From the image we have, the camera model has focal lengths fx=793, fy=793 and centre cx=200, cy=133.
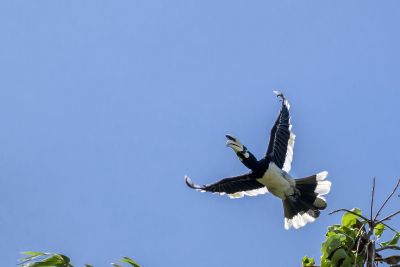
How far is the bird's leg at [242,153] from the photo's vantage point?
984cm

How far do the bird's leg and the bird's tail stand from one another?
61 centimetres

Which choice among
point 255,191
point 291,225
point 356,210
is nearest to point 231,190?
point 255,191

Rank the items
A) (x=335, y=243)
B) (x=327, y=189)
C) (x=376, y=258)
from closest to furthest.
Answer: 1. (x=376, y=258)
2. (x=335, y=243)
3. (x=327, y=189)

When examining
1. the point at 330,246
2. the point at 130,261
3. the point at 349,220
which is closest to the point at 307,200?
the point at 349,220

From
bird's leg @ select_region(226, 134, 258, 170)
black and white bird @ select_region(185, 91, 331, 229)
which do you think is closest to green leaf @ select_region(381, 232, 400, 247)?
black and white bird @ select_region(185, 91, 331, 229)

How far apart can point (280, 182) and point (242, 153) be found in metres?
0.76

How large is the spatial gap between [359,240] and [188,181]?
261 inches

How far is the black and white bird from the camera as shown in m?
9.50

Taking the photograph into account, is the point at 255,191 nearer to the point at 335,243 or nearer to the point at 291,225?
the point at 291,225

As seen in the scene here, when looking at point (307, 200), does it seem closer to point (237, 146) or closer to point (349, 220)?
point (237, 146)

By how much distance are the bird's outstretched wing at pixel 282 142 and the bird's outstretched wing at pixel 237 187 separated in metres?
0.38

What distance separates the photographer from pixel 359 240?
3.14 metres

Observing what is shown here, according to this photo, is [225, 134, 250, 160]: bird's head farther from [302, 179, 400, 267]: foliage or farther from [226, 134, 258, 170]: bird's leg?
[302, 179, 400, 267]: foliage

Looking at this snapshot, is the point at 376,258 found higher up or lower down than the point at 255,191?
lower down
